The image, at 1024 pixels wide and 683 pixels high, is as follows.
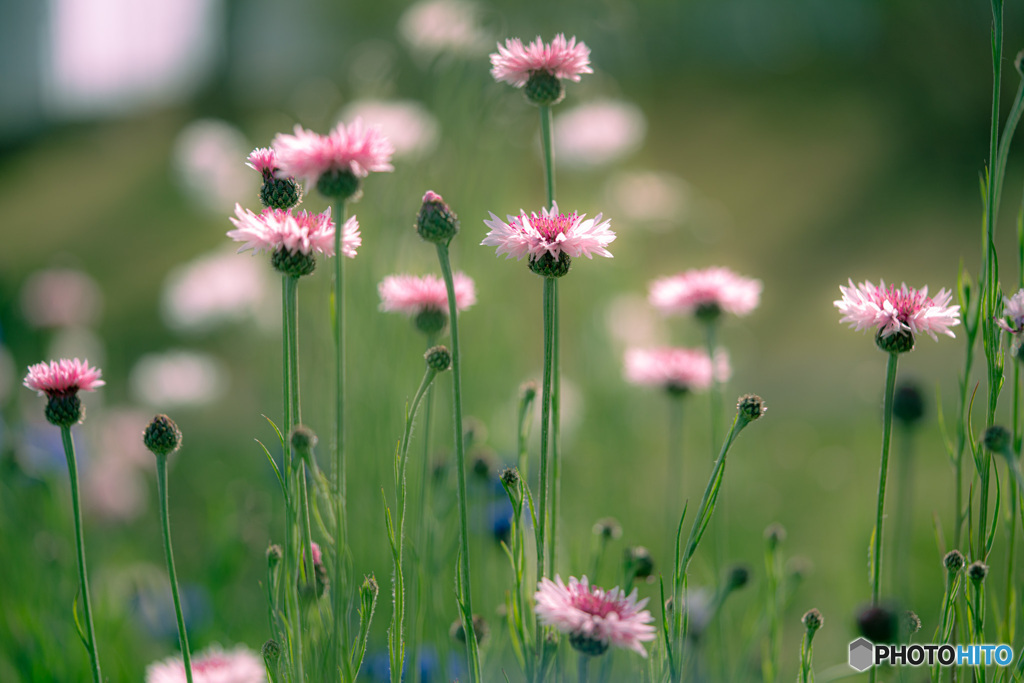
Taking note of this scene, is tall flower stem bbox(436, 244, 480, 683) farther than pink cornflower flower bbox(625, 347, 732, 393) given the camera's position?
No

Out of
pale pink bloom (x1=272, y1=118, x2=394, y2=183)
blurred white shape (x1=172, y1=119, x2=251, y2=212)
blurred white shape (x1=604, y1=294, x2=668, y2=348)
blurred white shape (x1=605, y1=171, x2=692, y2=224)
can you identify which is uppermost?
blurred white shape (x1=172, y1=119, x2=251, y2=212)

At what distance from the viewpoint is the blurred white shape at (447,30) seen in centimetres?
109

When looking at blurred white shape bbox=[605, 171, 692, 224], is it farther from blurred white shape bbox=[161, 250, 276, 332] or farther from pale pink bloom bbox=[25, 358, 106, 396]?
pale pink bloom bbox=[25, 358, 106, 396]

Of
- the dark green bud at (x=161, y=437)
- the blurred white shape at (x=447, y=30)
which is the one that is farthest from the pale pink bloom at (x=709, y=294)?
the blurred white shape at (x=447, y=30)

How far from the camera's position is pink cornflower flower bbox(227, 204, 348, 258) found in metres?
0.44

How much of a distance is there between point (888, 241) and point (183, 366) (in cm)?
234

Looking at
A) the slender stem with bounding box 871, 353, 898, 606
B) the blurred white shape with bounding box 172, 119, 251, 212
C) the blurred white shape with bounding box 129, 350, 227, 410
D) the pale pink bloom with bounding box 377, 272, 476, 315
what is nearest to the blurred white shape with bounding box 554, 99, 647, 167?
the blurred white shape with bounding box 172, 119, 251, 212

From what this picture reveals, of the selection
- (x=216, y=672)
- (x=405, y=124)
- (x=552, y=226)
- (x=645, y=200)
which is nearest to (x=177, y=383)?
(x=405, y=124)

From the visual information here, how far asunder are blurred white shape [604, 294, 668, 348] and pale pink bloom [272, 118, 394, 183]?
1.09 metres

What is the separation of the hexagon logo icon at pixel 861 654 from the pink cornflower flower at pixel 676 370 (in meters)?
0.23

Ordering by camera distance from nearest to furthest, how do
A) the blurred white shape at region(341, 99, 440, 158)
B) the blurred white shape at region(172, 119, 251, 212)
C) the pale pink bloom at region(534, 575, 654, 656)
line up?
the pale pink bloom at region(534, 575, 654, 656) → the blurred white shape at region(341, 99, 440, 158) → the blurred white shape at region(172, 119, 251, 212)

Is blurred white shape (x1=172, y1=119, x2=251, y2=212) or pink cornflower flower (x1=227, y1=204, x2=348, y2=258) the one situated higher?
blurred white shape (x1=172, y1=119, x2=251, y2=212)

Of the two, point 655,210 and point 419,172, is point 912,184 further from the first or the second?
point 419,172

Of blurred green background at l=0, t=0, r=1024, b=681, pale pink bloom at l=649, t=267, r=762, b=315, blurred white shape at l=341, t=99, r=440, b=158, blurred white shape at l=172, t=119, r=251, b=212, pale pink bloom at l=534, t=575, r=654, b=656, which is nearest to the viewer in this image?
pale pink bloom at l=534, t=575, r=654, b=656
